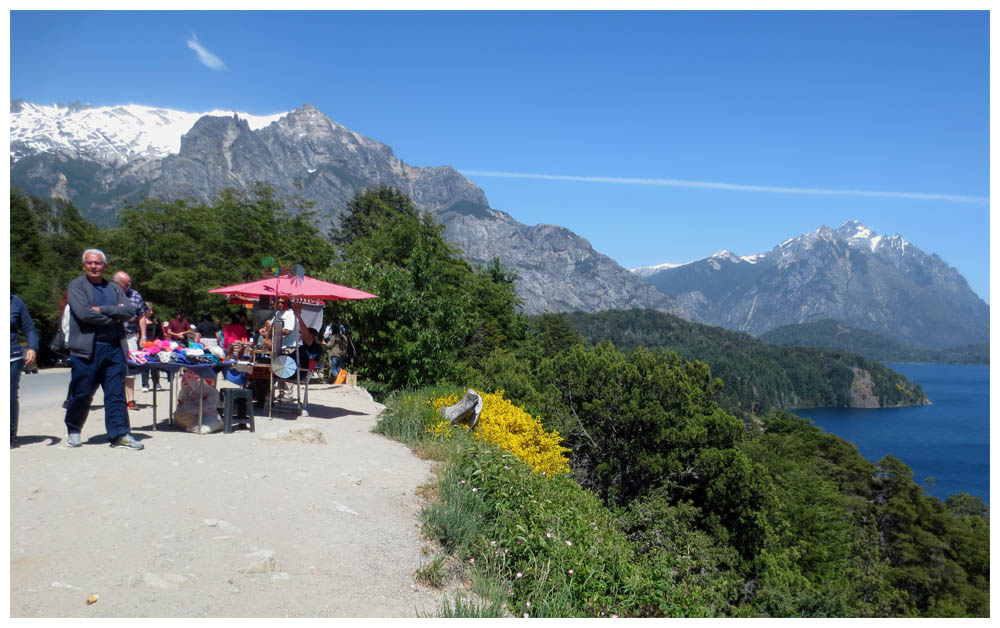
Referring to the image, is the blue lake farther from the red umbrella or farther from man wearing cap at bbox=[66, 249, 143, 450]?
man wearing cap at bbox=[66, 249, 143, 450]

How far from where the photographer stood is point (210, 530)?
15.9ft

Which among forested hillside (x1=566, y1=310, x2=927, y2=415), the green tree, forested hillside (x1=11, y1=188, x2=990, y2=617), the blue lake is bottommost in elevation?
the blue lake

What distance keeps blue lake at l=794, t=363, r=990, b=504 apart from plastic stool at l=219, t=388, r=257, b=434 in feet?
251

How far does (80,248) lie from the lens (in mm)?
38500

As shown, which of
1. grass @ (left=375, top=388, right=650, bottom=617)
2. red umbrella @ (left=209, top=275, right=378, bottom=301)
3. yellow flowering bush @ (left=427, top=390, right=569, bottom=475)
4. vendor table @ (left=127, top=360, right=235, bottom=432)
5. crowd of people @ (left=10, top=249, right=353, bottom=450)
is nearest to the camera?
grass @ (left=375, top=388, right=650, bottom=617)

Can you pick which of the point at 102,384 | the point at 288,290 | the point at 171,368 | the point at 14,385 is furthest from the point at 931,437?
the point at 14,385

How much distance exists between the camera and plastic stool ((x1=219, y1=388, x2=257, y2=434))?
858 cm

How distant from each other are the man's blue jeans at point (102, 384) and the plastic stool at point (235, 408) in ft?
5.32

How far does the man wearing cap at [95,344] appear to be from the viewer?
6445 mm

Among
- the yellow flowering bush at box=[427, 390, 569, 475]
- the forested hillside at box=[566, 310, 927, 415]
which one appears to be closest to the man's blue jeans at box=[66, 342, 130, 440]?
the yellow flowering bush at box=[427, 390, 569, 475]

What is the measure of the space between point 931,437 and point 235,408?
469ft

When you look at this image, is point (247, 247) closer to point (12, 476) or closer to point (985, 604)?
point (12, 476)

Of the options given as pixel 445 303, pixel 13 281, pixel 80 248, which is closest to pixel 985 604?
pixel 445 303
